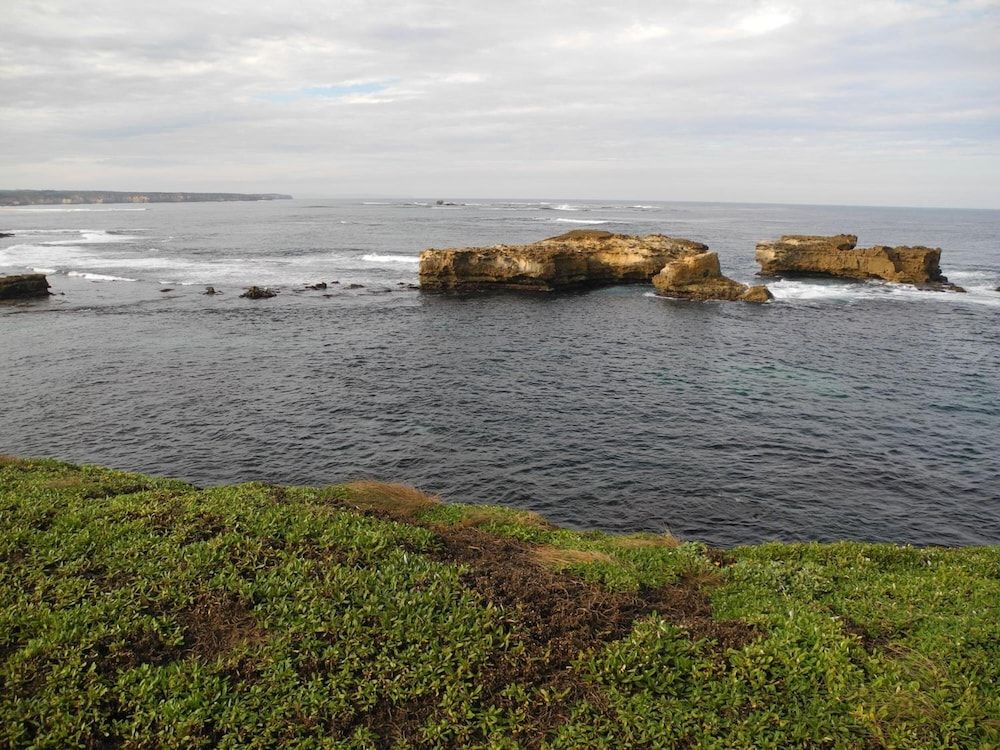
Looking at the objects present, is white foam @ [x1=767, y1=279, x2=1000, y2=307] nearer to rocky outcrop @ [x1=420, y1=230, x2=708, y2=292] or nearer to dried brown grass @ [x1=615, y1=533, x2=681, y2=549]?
rocky outcrop @ [x1=420, y1=230, x2=708, y2=292]

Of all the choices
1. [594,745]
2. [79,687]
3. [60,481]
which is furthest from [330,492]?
[594,745]

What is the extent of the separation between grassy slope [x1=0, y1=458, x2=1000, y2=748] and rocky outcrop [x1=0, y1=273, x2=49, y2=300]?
209 feet

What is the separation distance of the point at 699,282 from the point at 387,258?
55551 mm

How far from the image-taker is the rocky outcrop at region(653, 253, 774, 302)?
6581cm

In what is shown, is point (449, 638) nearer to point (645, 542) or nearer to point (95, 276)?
point (645, 542)

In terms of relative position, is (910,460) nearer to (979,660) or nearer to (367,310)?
(979,660)

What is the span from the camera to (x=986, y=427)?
104 ft

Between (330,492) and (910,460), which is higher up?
(330,492)

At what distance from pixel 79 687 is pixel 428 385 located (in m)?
29.9

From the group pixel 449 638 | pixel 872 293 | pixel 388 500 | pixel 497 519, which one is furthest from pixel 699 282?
pixel 449 638

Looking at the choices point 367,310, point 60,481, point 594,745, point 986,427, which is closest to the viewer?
point 594,745

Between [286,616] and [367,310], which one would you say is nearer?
[286,616]

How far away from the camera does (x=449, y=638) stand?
10.6 meters

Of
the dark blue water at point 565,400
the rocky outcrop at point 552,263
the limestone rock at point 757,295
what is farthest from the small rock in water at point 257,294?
the limestone rock at point 757,295
